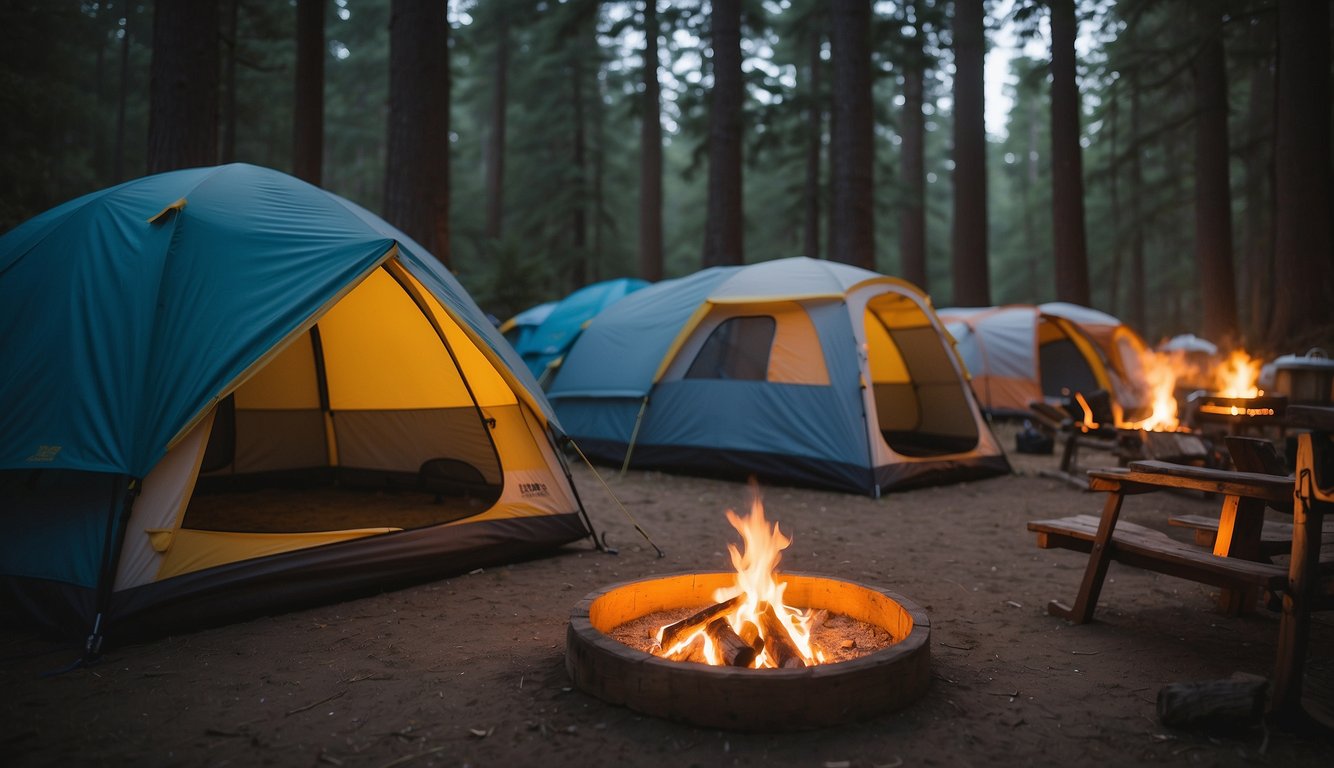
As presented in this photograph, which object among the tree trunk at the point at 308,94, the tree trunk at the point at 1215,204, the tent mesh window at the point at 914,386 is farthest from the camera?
the tree trunk at the point at 1215,204

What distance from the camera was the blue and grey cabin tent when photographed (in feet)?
23.2

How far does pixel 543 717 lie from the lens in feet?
8.54

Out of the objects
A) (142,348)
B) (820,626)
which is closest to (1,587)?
(142,348)

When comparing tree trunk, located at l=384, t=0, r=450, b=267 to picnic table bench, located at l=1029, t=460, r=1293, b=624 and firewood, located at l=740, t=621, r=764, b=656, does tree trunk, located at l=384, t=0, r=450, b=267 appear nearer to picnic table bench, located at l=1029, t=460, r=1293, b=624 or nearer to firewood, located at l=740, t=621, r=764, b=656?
firewood, located at l=740, t=621, r=764, b=656

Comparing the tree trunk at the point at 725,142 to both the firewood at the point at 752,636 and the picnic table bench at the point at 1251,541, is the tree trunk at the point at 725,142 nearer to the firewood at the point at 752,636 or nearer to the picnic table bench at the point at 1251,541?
A: the picnic table bench at the point at 1251,541

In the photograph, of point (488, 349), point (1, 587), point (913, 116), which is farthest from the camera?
point (913, 116)

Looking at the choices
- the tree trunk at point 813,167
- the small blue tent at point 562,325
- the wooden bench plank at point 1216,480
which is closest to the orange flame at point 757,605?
the wooden bench plank at point 1216,480

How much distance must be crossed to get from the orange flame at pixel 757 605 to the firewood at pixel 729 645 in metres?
0.03

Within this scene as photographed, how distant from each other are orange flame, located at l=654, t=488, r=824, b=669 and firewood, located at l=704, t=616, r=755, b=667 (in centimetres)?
3

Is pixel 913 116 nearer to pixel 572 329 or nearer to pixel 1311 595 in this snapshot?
pixel 572 329

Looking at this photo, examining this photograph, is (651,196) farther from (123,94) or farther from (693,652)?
(693,652)

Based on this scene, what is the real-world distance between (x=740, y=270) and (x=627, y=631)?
5332 millimetres

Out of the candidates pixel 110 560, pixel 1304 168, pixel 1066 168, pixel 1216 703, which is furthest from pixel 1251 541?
pixel 1066 168

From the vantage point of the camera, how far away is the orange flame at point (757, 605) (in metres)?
2.84
